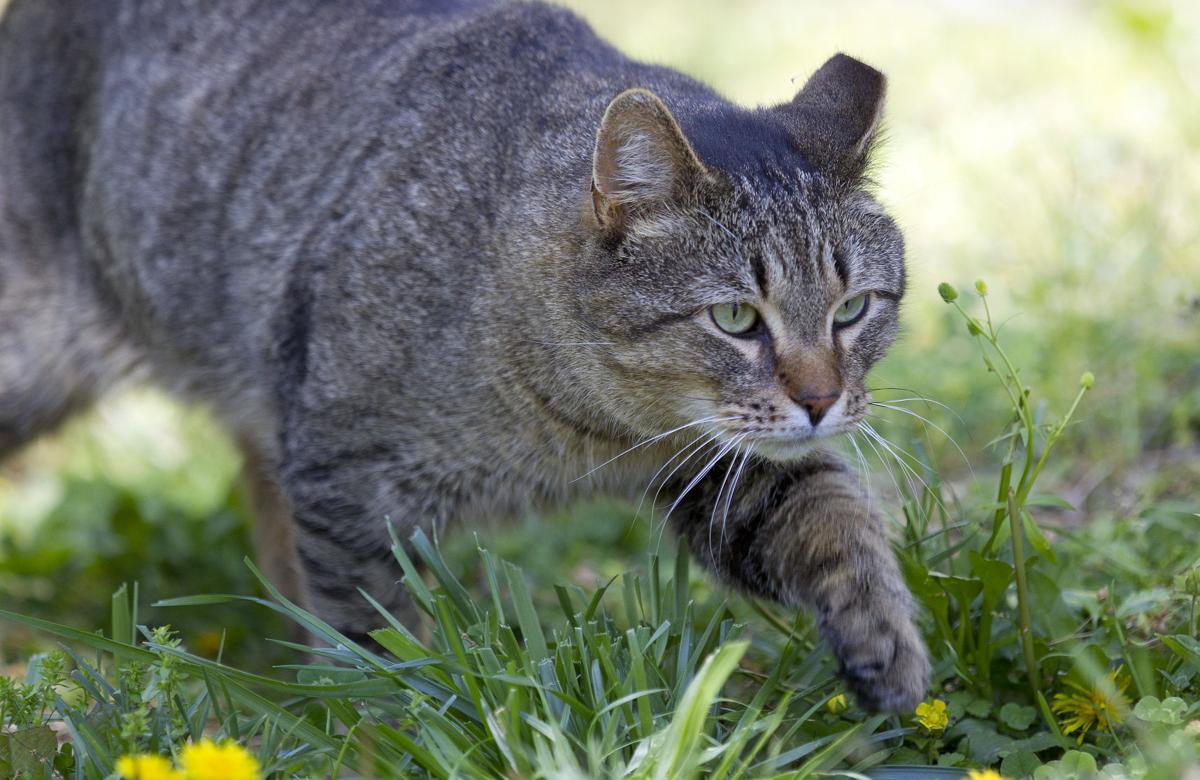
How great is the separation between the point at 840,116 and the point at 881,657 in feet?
3.94

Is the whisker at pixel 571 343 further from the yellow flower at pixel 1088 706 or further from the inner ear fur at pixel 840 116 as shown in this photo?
the yellow flower at pixel 1088 706

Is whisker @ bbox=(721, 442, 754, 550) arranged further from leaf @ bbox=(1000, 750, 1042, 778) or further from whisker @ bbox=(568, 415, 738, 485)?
leaf @ bbox=(1000, 750, 1042, 778)

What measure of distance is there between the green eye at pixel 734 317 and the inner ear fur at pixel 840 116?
39cm

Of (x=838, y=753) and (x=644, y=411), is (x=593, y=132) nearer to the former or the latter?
(x=644, y=411)

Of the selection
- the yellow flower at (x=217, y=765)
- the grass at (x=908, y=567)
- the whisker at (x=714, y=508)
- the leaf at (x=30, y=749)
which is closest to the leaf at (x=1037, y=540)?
the grass at (x=908, y=567)

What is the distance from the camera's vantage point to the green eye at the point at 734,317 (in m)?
2.58

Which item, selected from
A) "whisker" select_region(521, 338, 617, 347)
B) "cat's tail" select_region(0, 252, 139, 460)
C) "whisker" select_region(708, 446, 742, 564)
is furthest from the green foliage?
"cat's tail" select_region(0, 252, 139, 460)

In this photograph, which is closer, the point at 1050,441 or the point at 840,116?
the point at 1050,441

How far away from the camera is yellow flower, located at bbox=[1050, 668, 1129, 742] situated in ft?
7.38

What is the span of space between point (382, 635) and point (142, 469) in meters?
3.53

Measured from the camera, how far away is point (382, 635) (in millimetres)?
2258

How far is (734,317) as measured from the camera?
2.58 m

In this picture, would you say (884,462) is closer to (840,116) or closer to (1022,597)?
(1022,597)

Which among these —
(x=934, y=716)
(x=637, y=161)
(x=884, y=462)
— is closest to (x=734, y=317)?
(x=637, y=161)
